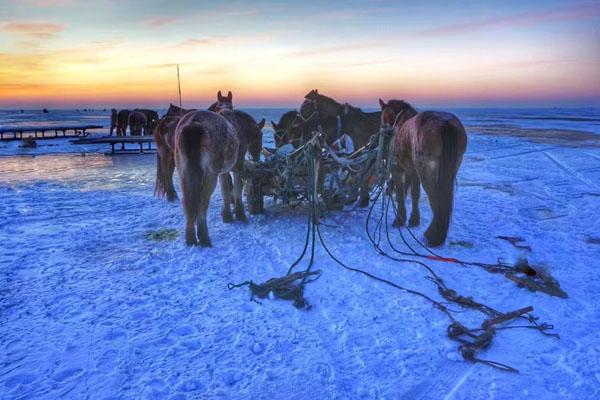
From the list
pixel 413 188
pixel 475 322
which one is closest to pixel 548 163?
pixel 413 188

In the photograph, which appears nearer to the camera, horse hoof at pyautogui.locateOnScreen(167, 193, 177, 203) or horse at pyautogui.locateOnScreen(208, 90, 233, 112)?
horse at pyautogui.locateOnScreen(208, 90, 233, 112)

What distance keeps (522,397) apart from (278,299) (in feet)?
7.11

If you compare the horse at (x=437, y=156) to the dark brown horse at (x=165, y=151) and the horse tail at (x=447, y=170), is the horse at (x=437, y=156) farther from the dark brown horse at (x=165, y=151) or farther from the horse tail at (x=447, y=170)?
the dark brown horse at (x=165, y=151)

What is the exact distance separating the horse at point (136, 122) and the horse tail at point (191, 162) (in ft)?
71.7

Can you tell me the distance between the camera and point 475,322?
11.2ft

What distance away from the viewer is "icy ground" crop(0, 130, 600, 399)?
2689 mm

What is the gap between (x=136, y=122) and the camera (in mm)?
24875

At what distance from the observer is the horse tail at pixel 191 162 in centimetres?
489

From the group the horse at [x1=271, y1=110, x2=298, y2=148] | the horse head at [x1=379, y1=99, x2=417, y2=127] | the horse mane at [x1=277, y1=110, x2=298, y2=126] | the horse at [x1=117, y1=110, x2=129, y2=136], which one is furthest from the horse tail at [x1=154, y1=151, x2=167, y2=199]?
the horse at [x1=117, y1=110, x2=129, y2=136]

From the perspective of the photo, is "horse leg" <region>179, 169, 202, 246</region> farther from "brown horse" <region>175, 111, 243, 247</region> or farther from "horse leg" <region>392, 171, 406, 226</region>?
"horse leg" <region>392, 171, 406, 226</region>

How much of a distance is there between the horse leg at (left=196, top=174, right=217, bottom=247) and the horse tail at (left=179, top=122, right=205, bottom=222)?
0.12m

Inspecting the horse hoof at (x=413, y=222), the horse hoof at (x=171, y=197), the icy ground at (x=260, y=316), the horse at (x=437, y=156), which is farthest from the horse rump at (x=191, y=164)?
the horse hoof at (x=413, y=222)

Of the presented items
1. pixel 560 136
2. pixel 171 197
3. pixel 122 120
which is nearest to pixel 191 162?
pixel 171 197

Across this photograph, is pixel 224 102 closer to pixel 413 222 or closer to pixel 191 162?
pixel 191 162
